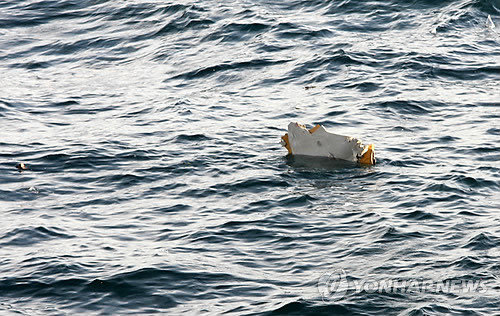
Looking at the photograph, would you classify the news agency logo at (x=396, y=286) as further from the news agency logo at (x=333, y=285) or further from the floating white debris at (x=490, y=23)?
the floating white debris at (x=490, y=23)

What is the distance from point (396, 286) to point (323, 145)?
5357 millimetres

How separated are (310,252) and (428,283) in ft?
6.51

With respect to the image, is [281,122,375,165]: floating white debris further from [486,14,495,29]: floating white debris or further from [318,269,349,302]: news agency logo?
[486,14,495,29]: floating white debris

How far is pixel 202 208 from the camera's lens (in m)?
14.8

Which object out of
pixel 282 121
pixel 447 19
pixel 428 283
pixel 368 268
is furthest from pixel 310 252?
pixel 447 19

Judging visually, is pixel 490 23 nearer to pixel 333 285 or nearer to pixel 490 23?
pixel 490 23

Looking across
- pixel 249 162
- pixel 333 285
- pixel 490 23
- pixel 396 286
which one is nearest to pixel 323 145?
pixel 249 162

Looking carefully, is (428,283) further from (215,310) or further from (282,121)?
(282,121)

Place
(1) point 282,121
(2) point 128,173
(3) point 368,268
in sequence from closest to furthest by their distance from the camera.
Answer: (3) point 368,268
(2) point 128,173
(1) point 282,121

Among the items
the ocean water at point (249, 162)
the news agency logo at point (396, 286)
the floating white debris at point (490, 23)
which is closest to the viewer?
the news agency logo at point (396, 286)

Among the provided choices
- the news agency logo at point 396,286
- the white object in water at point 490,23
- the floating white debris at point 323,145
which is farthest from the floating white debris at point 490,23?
the news agency logo at point 396,286

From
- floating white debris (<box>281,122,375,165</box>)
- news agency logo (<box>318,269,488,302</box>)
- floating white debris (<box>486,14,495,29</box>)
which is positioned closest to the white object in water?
floating white debris (<box>486,14,495,29</box>)

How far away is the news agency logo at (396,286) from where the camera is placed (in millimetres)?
11383

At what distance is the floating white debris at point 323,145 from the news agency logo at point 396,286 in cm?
474
